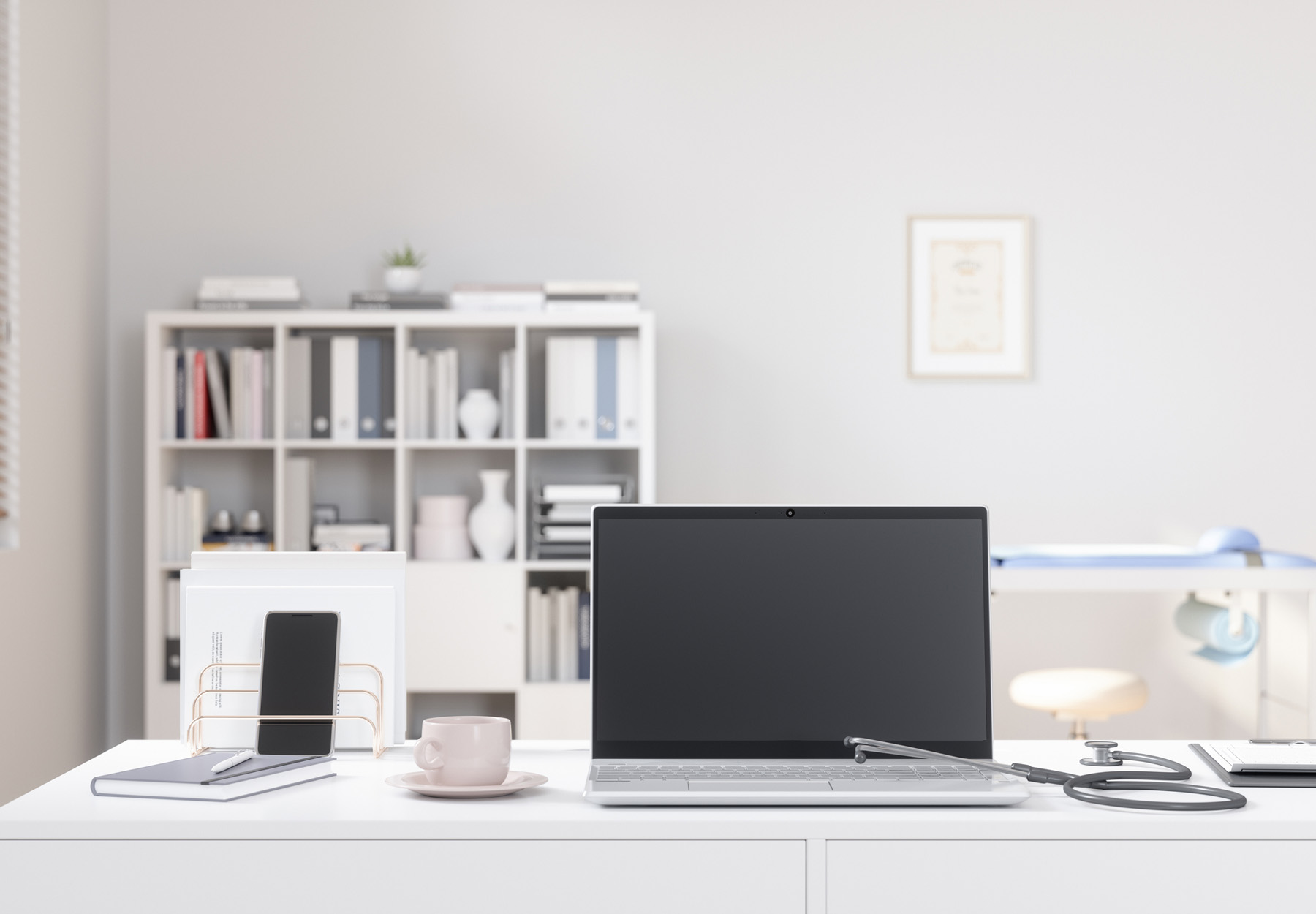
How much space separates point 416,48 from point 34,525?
6.07ft

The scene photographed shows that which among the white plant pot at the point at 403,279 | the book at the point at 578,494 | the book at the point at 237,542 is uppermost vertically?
the white plant pot at the point at 403,279

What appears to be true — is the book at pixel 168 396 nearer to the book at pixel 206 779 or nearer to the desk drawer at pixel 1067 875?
the book at pixel 206 779

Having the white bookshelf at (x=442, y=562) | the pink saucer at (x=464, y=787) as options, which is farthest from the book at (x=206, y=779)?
the white bookshelf at (x=442, y=562)

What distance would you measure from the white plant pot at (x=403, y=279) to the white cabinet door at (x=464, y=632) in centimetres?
85

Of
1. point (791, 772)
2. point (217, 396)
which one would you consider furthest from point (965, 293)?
point (791, 772)

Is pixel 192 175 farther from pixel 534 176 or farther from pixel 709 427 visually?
pixel 709 427

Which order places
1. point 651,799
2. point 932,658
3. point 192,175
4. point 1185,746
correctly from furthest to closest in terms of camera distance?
1. point 192,175
2. point 1185,746
3. point 932,658
4. point 651,799

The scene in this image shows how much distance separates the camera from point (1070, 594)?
12.3ft

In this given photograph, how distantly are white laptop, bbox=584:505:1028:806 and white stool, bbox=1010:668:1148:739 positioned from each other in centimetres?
194

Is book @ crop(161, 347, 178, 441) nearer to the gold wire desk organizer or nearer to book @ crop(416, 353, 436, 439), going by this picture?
book @ crop(416, 353, 436, 439)

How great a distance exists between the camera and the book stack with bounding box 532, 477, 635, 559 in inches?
130

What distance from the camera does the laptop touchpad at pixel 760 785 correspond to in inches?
46.3

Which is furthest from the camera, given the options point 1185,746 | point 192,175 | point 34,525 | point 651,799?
point 192,175

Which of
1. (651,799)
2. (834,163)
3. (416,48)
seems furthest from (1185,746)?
(416,48)
